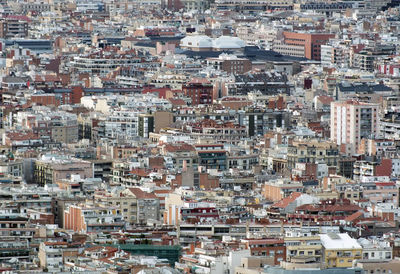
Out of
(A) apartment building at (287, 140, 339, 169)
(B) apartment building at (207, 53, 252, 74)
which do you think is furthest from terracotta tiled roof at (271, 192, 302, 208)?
(B) apartment building at (207, 53, 252, 74)

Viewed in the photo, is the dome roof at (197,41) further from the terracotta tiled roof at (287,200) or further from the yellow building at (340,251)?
the yellow building at (340,251)

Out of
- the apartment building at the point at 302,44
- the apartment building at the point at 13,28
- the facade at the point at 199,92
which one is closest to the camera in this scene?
the facade at the point at 199,92

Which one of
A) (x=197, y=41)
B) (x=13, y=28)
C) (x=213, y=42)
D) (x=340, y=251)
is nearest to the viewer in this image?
(x=340, y=251)

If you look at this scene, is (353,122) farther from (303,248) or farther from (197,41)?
(197,41)

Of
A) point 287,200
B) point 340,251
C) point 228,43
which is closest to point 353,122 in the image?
point 287,200

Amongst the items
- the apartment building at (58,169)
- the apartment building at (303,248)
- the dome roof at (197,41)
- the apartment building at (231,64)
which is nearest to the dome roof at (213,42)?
the dome roof at (197,41)

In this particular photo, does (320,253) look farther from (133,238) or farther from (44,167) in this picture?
(44,167)

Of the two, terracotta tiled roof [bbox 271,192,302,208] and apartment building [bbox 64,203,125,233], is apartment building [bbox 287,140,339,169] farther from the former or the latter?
apartment building [bbox 64,203,125,233]
